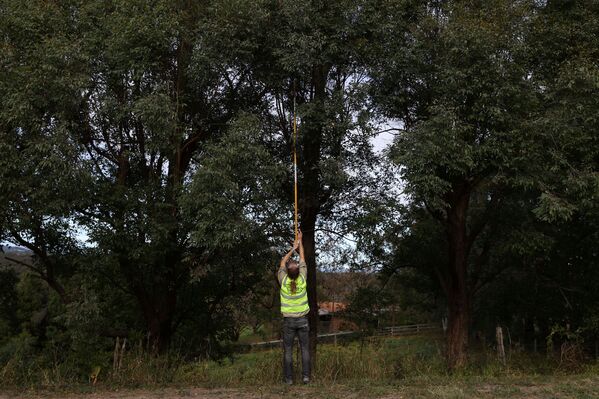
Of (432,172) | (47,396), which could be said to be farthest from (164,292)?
(432,172)

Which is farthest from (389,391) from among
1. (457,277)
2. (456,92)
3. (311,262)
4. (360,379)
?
(457,277)

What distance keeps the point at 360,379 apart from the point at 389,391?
1.47m

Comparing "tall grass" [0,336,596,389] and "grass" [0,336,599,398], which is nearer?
"grass" [0,336,599,398]

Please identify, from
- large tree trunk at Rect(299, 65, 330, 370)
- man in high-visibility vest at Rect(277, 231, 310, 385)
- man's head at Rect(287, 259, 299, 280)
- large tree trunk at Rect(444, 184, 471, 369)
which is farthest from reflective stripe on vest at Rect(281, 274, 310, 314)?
large tree trunk at Rect(444, 184, 471, 369)

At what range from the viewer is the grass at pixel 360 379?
7.89 m

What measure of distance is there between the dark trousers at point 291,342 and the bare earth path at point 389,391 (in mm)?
367

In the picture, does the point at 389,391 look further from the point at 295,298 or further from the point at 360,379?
the point at 295,298

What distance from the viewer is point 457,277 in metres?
18.6

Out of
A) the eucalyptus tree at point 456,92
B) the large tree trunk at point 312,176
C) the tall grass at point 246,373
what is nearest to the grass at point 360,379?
the tall grass at point 246,373

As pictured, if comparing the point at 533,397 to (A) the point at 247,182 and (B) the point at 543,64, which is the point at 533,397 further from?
(B) the point at 543,64

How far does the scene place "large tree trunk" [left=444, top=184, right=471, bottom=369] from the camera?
16.9m

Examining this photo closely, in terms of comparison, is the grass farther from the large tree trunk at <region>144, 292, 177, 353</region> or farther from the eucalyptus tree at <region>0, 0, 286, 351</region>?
the large tree trunk at <region>144, 292, 177, 353</region>

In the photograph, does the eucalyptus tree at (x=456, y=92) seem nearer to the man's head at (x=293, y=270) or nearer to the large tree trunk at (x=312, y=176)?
the large tree trunk at (x=312, y=176)

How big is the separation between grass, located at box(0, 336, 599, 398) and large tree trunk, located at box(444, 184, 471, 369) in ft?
17.9
